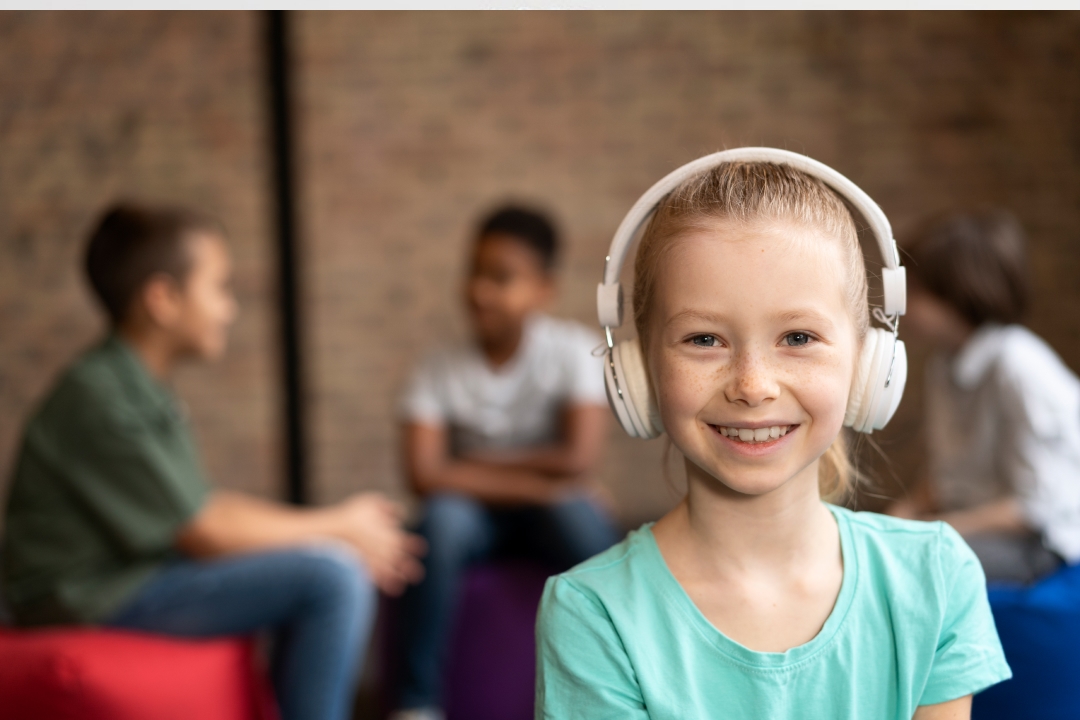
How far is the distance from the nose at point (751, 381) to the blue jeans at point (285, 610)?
1406 mm

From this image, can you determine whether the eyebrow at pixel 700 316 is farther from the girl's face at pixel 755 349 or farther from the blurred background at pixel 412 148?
the blurred background at pixel 412 148

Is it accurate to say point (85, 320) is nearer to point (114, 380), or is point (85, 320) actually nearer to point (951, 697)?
point (114, 380)

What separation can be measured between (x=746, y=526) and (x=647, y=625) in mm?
146

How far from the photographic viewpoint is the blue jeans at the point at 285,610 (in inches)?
77.3

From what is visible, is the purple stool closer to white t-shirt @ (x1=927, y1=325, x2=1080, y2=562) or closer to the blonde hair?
white t-shirt @ (x1=927, y1=325, x2=1080, y2=562)

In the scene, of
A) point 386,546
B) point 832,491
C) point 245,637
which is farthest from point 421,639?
point 832,491

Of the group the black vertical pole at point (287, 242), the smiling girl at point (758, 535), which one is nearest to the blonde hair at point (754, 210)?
the smiling girl at point (758, 535)

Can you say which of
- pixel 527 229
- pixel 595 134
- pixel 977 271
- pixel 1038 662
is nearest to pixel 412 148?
pixel 595 134

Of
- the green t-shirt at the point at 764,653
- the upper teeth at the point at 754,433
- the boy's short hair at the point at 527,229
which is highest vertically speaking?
the boy's short hair at the point at 527,229

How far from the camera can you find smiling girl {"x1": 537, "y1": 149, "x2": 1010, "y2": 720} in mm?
909

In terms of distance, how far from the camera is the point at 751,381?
2.89ft

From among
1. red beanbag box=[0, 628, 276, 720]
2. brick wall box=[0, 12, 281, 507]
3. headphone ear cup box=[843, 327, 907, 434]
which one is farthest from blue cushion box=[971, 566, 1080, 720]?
brick wall box=[0, 12, 281, 507]

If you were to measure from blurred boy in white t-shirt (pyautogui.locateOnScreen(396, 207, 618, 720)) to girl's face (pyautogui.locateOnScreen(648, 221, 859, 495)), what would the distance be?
4.91 feet

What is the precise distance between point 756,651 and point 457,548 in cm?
151
